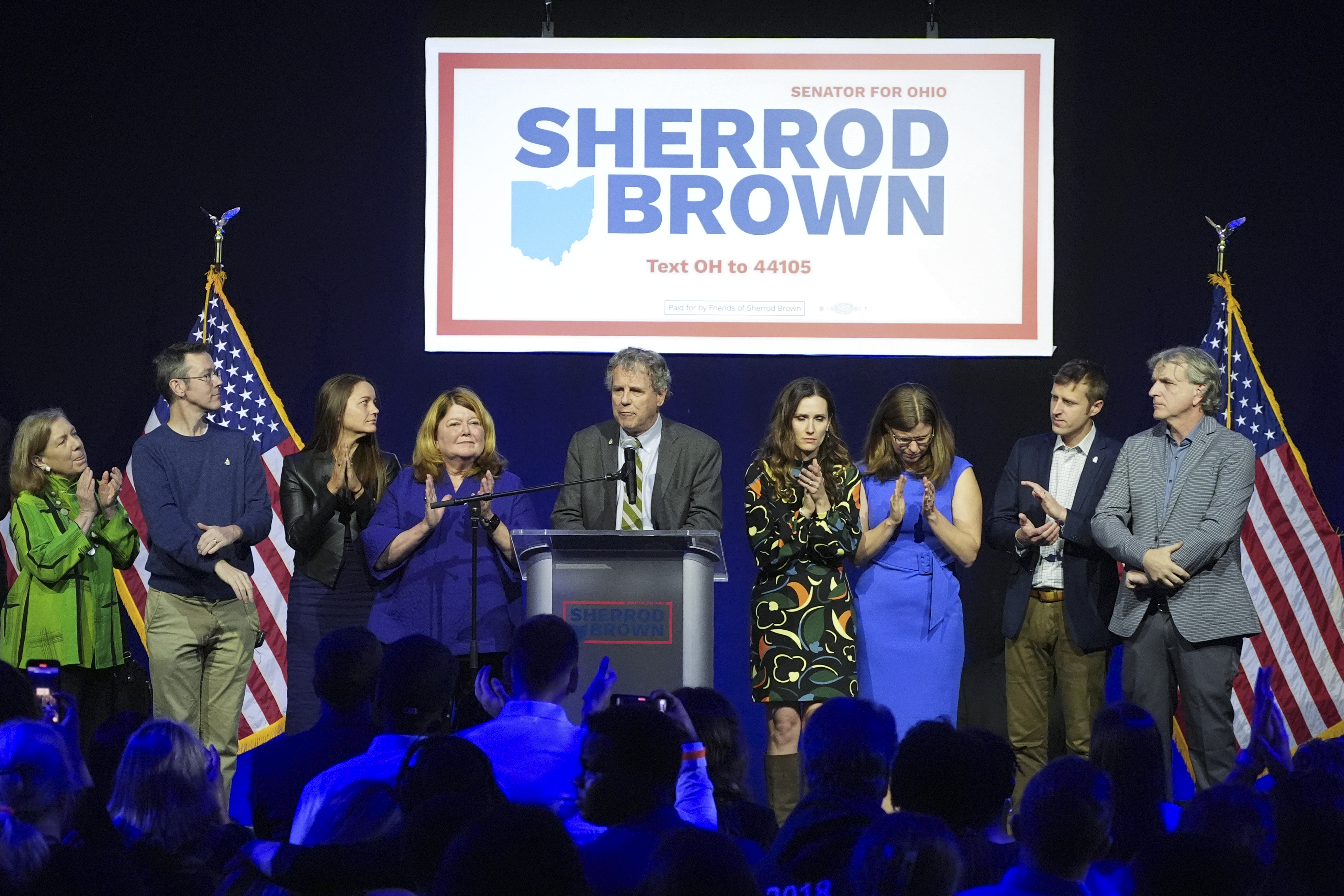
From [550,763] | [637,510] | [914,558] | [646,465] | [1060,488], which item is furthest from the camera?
[1060,488]

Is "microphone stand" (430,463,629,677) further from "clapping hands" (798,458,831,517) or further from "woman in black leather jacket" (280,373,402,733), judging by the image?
"woman in black leather jacket" (280,373,402,733)

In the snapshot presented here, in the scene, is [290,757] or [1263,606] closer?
[290,757]

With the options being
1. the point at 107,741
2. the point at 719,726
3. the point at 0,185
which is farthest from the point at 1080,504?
the point at 0,185

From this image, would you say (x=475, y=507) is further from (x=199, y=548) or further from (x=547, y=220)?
(x=547, y=220)

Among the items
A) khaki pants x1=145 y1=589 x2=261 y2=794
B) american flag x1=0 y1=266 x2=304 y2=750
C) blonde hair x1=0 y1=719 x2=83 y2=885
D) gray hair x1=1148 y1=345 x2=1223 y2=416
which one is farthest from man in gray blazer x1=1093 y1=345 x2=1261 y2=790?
american flag x1=0 y1=266 x2=304 y2=750

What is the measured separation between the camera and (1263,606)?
6.46 m

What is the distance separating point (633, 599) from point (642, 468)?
95cm

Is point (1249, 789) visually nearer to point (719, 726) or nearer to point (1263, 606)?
point (719, 726)

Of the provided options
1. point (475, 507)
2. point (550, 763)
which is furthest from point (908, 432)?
point (550, 763)

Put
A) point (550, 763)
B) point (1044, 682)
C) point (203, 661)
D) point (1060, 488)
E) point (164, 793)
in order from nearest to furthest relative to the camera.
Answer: point (164, 793), point (550, 763), point (203, 661), point (1044, 682), point (1060, 488)

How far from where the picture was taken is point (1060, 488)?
5660mm

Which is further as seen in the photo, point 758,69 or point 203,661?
point 758,69

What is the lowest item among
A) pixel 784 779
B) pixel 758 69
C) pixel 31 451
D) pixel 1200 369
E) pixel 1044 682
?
pixel 784 779

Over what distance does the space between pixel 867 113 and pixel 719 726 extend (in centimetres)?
415
